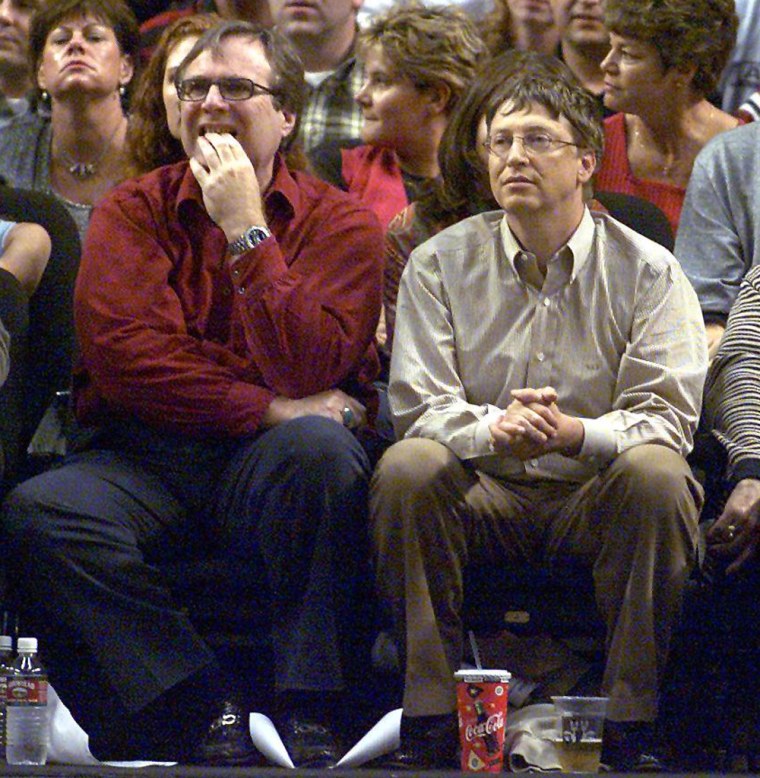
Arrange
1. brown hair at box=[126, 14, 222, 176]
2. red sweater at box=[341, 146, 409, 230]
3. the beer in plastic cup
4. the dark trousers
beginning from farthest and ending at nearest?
red sweater at box=[341, 146, 409, 230] < brown hair at box=[126, 14, 222, 176] < the dark trousers < the beer in plastic cup

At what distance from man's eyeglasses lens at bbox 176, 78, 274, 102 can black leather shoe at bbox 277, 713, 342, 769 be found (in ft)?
3.97

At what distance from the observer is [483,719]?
8.63 feet

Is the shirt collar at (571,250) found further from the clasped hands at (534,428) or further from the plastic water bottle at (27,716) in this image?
the plastic water bottle at (27,716)

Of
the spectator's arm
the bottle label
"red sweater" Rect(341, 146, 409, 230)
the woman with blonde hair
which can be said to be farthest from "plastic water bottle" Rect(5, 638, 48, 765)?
the woman with blonde hair

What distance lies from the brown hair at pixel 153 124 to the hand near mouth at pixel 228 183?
41 centimetres

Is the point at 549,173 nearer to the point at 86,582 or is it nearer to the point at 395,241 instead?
the point at 395,241

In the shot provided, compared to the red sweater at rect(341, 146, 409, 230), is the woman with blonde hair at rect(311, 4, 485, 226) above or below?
above

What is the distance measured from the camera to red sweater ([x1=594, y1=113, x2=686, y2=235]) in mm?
3924

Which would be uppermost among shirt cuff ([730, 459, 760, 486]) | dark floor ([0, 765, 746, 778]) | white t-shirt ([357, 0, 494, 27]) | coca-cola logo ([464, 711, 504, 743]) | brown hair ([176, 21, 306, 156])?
brown hair ([176, 21, 306, 156])

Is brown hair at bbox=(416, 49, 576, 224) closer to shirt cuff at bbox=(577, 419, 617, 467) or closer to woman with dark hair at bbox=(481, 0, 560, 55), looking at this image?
shirt cuff at bbox=(577, 419, 617, 467)

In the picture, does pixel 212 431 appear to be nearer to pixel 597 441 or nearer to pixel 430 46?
pixel 597 441

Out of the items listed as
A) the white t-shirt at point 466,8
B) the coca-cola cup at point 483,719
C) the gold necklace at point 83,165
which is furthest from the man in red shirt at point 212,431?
the white t-shirt at point 466,8

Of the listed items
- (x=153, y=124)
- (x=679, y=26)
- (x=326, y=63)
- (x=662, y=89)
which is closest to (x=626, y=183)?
(x=662, y=89)

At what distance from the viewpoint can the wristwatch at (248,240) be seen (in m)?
3.04
